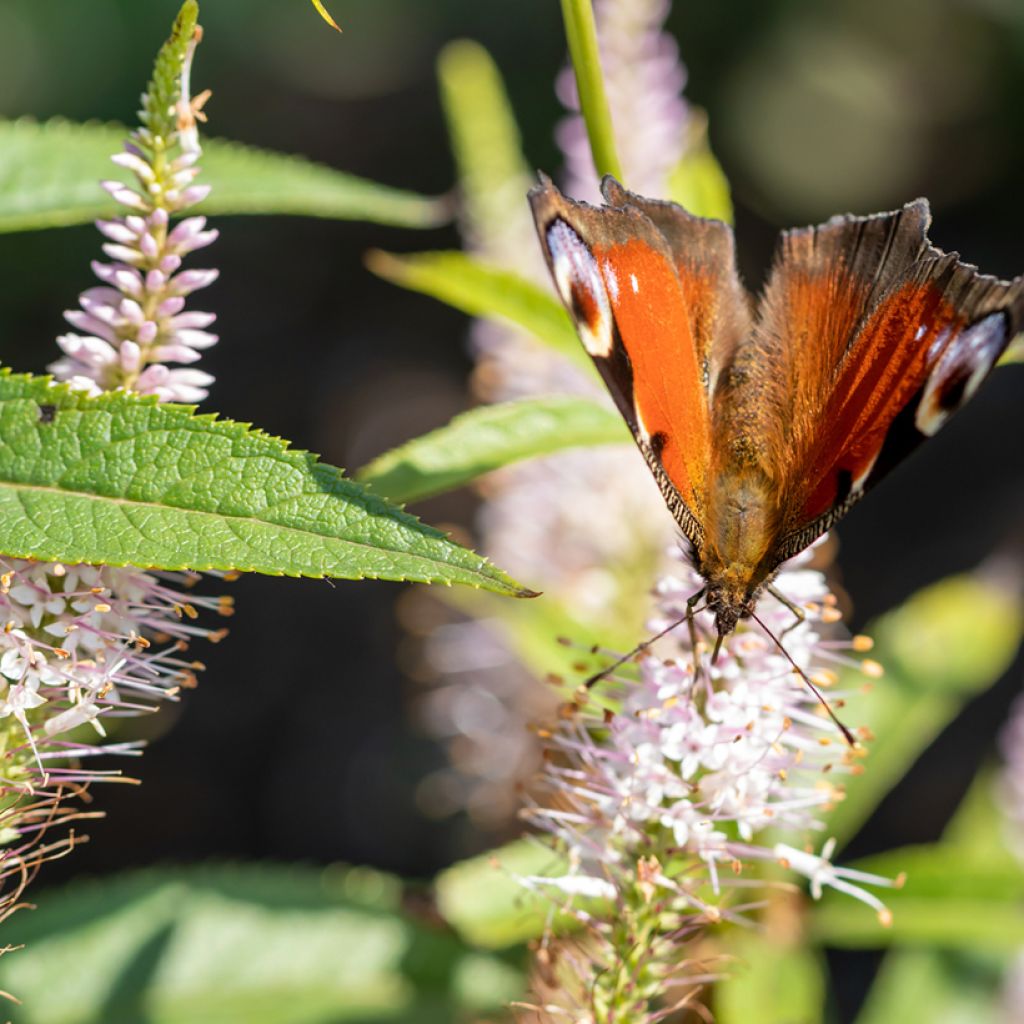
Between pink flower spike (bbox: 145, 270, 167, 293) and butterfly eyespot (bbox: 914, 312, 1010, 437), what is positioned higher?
pink flower spike (bbox: 145, 270, 167, 293)

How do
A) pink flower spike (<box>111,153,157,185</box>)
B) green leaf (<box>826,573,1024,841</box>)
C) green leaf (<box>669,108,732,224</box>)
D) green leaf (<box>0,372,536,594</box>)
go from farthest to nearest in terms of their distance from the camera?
green leaf (<box>826,573,1024,841</box>)
green leaf (<box>669,108,732,224</box>)
pink flower spike (<box>111,153,157,185</box>)
green leaf (<box>0,372,536,594</box>)

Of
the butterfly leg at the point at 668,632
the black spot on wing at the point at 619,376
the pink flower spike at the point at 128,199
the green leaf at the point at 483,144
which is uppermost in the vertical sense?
the green leaf at the point at 483,144

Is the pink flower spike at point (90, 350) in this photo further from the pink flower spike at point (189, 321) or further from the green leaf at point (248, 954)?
the green leaf at point (248, 954)

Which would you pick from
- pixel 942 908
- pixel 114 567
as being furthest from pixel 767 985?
pixel 114 567

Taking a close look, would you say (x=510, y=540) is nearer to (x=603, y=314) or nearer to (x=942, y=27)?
(x=603, y=314)

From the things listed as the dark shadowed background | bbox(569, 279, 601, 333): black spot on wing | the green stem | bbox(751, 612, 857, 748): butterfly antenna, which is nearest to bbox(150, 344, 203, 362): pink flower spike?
bbox(569, 279, 601, 333): black spot on wing

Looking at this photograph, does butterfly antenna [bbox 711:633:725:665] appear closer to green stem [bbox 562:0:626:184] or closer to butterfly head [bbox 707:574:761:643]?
butterfly head [bbox 707:574:761:643]

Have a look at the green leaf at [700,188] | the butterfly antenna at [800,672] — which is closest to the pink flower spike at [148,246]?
the butterfly antenna at [800,672]

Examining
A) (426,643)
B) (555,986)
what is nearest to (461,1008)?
(555,986)
